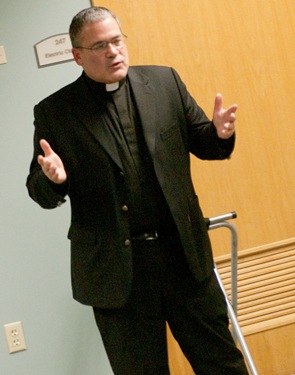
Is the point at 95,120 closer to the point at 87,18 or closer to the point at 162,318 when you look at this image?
the point at 87,18

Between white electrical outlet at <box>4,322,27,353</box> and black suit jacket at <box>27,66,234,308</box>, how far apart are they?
2.81 ft

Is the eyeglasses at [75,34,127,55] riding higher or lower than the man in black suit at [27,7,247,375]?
higher

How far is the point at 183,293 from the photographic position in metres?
2.16

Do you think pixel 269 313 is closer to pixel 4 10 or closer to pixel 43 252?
pixel 43 252

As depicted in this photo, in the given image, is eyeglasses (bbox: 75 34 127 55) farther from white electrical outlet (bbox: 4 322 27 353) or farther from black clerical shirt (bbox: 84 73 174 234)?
white electrical outlet (bbox: 4 322 27 353)

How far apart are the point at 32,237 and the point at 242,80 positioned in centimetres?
112

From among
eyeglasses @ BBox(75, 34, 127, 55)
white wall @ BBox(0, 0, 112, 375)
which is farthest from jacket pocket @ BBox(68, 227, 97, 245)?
white wall @ BBox(0, 0, 112, 375)

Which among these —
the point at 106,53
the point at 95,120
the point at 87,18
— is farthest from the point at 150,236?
the point at 87,18

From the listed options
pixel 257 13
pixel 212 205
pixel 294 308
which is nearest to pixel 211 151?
pixel 212 205

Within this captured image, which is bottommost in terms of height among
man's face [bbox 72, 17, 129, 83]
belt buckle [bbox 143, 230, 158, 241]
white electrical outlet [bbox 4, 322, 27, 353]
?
white electrical outlet [bbox 4, 322, 27, 353]

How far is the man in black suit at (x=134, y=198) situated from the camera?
211cm

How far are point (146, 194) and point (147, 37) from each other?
41.4 inches

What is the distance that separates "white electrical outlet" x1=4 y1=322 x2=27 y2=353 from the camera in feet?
9.77

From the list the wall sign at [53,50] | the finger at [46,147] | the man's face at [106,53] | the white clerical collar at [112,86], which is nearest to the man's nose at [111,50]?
the man's face at [106,53]
